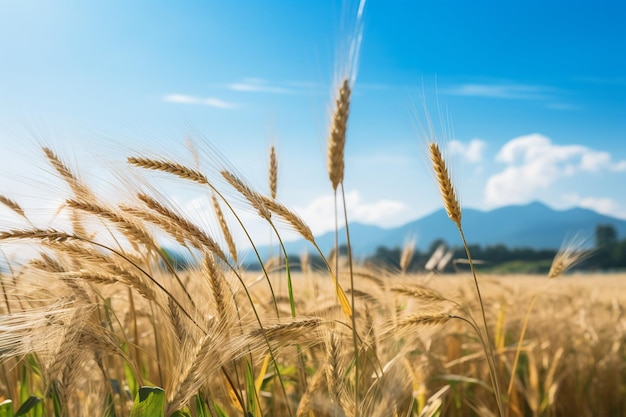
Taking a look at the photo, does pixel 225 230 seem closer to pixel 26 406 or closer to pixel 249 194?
pixel 249 194

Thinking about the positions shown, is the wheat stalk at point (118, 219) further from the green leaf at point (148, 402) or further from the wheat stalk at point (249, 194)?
the green leaf at point (148, 402)

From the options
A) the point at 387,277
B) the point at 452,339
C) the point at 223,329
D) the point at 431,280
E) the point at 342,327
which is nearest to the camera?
the point at 223,329

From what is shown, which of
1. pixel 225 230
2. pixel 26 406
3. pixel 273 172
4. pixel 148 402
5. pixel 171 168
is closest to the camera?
pixel 148 402

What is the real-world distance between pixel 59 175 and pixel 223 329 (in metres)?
0.79

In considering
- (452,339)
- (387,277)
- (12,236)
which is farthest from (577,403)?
(12,236)

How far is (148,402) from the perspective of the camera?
58.9 inches

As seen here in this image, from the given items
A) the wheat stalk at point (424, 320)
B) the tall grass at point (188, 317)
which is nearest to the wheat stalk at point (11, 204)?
the tall grass at point (188, 317)

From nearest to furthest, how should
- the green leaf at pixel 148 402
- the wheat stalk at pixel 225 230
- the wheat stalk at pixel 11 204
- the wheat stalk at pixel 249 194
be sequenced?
the green leaf at pixel 148 402, the wheat stalk at pixel 249 194, the wheat stalk at pixel 225 230, the wheat stalk at pixel 11 204

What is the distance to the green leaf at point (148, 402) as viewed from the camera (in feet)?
4.90

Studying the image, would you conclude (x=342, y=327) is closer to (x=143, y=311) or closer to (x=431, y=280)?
(x=143, y=311)

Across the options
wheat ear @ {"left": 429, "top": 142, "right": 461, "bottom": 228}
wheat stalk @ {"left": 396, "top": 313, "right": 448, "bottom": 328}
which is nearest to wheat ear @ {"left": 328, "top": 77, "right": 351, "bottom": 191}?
wheat ear @ {"left": 429, "top": 142, "right": 461, "bottom": 228}

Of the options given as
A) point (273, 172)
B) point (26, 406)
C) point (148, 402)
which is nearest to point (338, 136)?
point (273, 172)

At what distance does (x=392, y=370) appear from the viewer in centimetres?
166

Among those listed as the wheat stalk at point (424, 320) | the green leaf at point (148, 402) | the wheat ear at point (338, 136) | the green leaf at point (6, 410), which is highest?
the wheat ear at point (338, 136)
